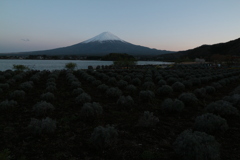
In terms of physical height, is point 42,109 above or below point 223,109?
below

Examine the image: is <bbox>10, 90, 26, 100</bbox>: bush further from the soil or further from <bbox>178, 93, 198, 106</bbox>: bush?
<bbox>178, 93, 198, 106</bbox>: bush

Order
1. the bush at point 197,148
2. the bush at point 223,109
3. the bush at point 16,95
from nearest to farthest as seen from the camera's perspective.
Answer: the bush at point 197,148
the bush at point 223,109
the bush at point 16,95

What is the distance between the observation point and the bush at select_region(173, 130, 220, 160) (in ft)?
13.6

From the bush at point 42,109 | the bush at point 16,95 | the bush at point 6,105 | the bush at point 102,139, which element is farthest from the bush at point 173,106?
the bush at point 16,95

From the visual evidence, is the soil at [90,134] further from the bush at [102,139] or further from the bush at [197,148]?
the bush at [197,148]

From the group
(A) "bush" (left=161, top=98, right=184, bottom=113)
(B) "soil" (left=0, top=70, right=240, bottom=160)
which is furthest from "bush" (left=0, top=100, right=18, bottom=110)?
(A) "bush" (left=161, top=98, right=184, bottom=113)

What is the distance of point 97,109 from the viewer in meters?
7.94

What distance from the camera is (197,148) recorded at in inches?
167

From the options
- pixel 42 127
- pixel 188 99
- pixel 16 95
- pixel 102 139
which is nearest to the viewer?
pixel 102 139

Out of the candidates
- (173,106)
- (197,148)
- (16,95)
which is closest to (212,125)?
(197,148)

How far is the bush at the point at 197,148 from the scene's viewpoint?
13.6 ft

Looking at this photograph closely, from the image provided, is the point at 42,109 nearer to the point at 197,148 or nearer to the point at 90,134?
the point at 90,134

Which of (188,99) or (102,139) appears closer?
(102,139)

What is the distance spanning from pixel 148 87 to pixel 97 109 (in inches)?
330
